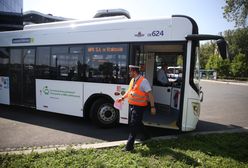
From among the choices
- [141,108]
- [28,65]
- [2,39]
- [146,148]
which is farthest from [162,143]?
[2,39]

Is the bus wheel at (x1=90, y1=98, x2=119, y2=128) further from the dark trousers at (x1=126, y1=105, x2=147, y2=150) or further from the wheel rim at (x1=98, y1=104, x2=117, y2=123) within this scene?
the dark trousers at (x1=126, y1=105, x2=147, y2=150)

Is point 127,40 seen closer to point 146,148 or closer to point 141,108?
point 141,108

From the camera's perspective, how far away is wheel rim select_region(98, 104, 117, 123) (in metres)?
7.08

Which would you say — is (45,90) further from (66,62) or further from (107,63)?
(107,63)

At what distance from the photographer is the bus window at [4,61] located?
9.28m

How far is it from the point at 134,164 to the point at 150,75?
4.52 meters

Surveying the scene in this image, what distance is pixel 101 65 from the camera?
22.9 ft

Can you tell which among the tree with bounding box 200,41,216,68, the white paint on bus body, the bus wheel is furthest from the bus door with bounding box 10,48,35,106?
the tree with bounding box 200,41,216,68

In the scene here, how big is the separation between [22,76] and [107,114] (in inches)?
156

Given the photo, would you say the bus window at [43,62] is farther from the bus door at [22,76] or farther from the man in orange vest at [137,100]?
the man in orange vest at [137,100]

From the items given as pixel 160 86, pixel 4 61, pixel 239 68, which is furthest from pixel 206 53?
pixel 4 61

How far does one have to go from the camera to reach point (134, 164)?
4445 millimetres

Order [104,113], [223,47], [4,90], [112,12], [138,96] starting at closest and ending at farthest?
[138,96], [223,47], [104,113], [4,90], [112,12]

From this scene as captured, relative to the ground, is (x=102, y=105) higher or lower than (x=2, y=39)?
lower
